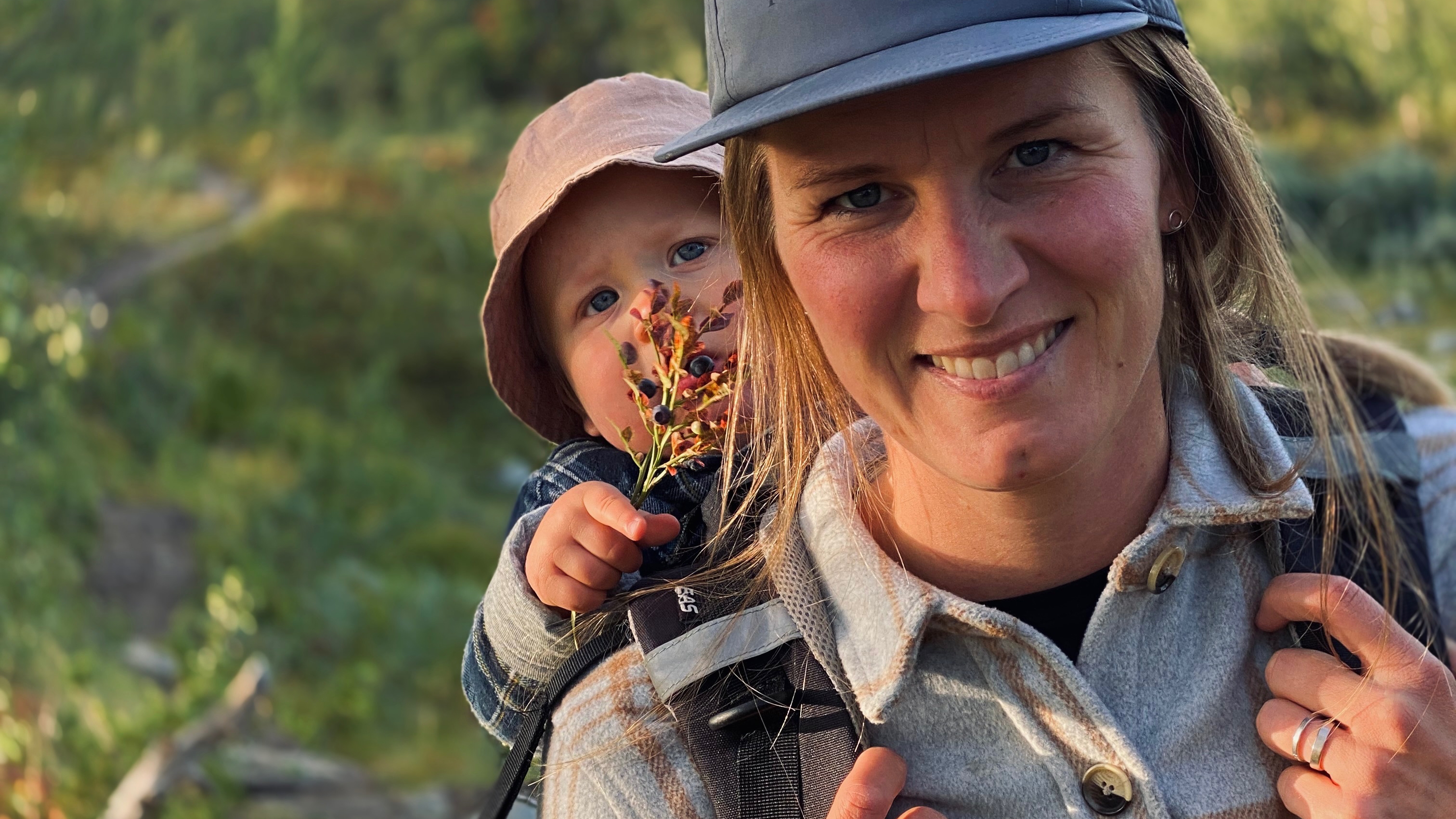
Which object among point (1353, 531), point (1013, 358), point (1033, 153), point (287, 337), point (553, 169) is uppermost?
point (287, 337)

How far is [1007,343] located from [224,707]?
4363 mm

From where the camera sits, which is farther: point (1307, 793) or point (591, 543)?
point (591, 543)

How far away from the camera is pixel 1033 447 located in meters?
1.52

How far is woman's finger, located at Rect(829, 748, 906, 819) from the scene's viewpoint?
5.03ft

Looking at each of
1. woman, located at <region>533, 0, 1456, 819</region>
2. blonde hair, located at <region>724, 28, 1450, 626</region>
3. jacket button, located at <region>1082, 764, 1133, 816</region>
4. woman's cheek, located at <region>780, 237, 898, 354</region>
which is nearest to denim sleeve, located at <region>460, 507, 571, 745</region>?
woman, located at <region>533, 0, 1456, 819</region>

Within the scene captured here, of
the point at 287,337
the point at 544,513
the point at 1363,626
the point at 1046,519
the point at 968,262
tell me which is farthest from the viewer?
the point at 287,337

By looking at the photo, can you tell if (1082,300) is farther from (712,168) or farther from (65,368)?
(65,368)

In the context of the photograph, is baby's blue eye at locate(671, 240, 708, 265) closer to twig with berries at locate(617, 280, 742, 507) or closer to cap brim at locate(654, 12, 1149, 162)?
twig with berries at locate(617, 280, 742, 507)

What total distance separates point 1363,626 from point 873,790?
0.54 m

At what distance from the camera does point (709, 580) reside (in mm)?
1738

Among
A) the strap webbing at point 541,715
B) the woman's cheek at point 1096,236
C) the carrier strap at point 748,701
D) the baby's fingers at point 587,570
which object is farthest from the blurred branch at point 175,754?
the woman's cheek at point 1096,236

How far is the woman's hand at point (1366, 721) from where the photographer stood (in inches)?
59.8

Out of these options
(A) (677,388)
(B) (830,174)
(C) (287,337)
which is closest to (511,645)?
(A) (677,388)

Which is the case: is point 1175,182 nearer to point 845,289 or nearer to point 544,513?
point 845,289
